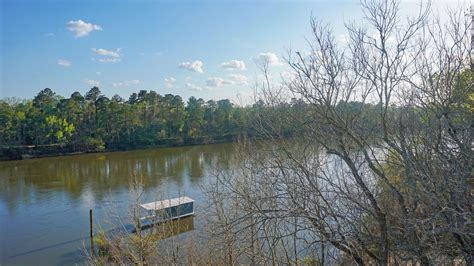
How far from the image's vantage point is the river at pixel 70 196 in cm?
1235

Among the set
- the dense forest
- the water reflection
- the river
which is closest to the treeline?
the dense forest

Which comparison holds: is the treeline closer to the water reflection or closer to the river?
the water reflection

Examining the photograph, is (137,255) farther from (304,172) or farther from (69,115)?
(69,115)

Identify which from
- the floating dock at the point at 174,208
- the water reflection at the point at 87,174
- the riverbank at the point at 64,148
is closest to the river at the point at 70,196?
the water reflection at the point at 87,174

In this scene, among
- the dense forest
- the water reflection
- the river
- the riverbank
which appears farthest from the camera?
the dense forest

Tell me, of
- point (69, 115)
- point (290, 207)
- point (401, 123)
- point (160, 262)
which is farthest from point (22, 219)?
point (69, 115)

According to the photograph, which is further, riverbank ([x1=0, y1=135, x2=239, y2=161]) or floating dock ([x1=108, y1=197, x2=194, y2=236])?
riverbank ([x1=0, y1=135, x2=239, y2=161])

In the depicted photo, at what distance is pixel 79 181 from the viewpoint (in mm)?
22484

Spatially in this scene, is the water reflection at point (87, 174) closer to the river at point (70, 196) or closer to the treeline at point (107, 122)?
the river at point (70, 196)

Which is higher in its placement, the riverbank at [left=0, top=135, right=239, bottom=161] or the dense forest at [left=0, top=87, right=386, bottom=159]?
the dense forest at [left=0, top=87, right=386, bottom=159]

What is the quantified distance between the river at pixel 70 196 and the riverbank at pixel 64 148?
9.81 feet

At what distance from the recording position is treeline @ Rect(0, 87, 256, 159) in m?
36.2

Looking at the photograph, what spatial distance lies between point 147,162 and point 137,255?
2052 cm

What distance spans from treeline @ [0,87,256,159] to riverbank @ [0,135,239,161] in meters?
0.08
